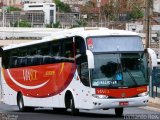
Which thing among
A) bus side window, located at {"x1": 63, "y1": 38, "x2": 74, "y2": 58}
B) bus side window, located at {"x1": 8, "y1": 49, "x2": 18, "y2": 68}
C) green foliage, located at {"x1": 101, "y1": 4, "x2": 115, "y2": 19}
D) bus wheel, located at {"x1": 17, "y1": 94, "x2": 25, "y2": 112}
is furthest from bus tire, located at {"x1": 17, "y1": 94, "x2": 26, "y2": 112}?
green foliage, located at {"x1": 101, "y1": 4, "x2": 115, "y2": 19}

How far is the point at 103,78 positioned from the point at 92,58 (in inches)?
37.3

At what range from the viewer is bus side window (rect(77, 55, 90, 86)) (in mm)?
22875

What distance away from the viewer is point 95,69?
2262 cm

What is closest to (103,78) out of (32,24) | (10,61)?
(10,61)

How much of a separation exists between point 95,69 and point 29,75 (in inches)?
258

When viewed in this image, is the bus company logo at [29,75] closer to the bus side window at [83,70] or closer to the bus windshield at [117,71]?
the bus side window at [83,70]

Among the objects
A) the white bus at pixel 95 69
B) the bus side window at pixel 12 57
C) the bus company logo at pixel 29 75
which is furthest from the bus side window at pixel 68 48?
the bus side window at pixel 12 57

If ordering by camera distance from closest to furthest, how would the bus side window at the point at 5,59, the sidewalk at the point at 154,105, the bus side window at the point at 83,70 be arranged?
the bus side window at the point at 83,70 < the sidewalk at the point at 154,105 < the bus side window at the point at 5,59

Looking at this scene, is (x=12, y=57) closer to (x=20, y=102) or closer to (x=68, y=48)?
(x=20, y=102)

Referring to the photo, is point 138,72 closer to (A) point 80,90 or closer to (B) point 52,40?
(A) point 80,90

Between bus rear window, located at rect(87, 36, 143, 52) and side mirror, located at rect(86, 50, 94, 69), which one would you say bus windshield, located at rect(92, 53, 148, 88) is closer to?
bus rear window, located at rect(87, 36, 143, 52)

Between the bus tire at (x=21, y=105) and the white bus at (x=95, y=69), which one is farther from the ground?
the white bus at (x=95, y=69)

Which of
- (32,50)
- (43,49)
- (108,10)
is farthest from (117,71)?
(108,10)

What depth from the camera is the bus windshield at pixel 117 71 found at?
22672mm
